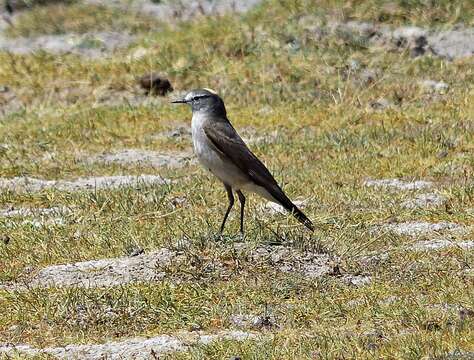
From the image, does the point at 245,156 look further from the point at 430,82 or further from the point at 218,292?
the point at 430,82

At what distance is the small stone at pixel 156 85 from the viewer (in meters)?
18.3

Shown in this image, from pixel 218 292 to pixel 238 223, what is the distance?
7.61 ft

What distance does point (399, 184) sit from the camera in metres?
13.2

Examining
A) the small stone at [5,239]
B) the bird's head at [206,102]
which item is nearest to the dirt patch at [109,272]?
the small stone at [5,239]

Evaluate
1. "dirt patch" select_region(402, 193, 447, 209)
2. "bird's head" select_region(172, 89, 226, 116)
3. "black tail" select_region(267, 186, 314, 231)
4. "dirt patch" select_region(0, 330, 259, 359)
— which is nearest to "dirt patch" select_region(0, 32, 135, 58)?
"bird's head" select_region(172, 89, 226, 116)

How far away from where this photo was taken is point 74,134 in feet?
53.3

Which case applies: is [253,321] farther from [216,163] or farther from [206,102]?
[206,102]

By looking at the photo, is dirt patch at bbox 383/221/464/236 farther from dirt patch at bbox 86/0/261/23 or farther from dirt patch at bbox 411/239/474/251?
dirt patch at bbox 86/0/261/23

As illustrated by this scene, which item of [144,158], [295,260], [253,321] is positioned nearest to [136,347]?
[253,321]

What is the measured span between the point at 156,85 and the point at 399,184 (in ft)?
19.8

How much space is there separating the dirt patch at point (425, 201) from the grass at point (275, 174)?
13cm

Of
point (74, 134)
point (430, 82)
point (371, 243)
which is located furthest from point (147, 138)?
point (371, 243)

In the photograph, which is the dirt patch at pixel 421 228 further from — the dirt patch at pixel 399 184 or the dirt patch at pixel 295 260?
the dirt patch at pixel 295 260

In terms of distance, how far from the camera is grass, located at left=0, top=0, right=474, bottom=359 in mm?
8648
